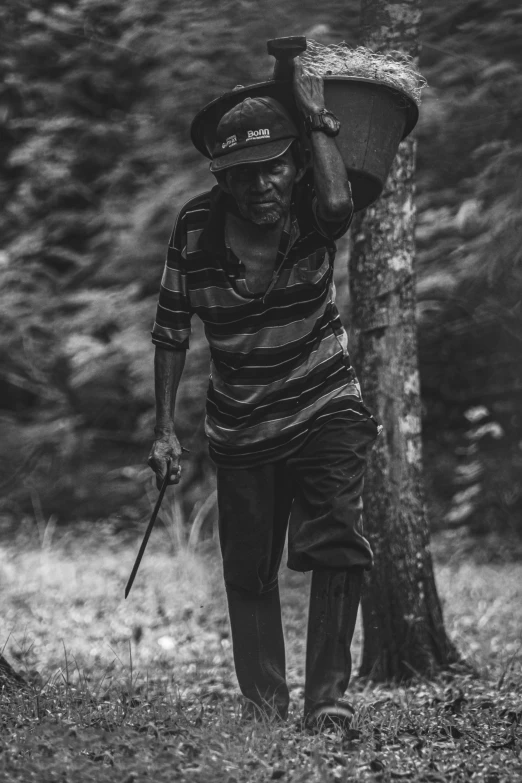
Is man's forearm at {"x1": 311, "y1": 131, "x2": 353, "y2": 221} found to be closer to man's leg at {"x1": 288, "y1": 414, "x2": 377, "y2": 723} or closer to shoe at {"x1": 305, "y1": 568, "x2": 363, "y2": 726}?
man's leg at {"x1": 288, "y1": 414, "x2": 377, "y2": 723}

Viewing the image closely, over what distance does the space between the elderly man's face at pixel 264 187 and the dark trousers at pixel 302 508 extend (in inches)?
32.4

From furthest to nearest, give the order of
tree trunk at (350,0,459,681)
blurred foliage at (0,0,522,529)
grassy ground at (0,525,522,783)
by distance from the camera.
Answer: blurred foliage at (0,0,522,529) < tree trunk at (350,0,459,681) < grassy ground at (0,525,522,783)

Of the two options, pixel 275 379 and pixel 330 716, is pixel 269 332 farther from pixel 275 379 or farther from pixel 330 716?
pixel 330 716

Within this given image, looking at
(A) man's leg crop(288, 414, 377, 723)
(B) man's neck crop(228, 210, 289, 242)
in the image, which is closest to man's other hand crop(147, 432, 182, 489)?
(A) man's leg crop(288, 414, 377, 723)

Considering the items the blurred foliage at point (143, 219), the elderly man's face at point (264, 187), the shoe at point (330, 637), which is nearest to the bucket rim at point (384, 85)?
the elderly man's face at point (264, 187)

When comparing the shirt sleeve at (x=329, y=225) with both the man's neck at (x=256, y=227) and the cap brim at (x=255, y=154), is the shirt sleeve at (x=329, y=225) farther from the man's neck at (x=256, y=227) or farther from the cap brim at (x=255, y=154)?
the cap brim at (x=255, y=154)

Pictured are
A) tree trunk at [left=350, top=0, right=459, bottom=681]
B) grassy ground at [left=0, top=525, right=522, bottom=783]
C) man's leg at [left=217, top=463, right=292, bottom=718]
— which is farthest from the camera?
tree trunk at [left=350, top=0, right=459, bottom=681]

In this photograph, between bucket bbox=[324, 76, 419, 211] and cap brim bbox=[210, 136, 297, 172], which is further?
bucket bbox=[324, 76, 419, 211]

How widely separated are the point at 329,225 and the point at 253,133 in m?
0.45

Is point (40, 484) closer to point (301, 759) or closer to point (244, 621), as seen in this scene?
point (244, 621)

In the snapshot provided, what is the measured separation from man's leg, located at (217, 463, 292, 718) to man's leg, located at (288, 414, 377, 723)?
0.19 meters

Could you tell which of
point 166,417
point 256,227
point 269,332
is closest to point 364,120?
point 256,227

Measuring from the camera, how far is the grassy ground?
11.9 ft

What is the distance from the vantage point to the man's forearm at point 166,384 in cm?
448
